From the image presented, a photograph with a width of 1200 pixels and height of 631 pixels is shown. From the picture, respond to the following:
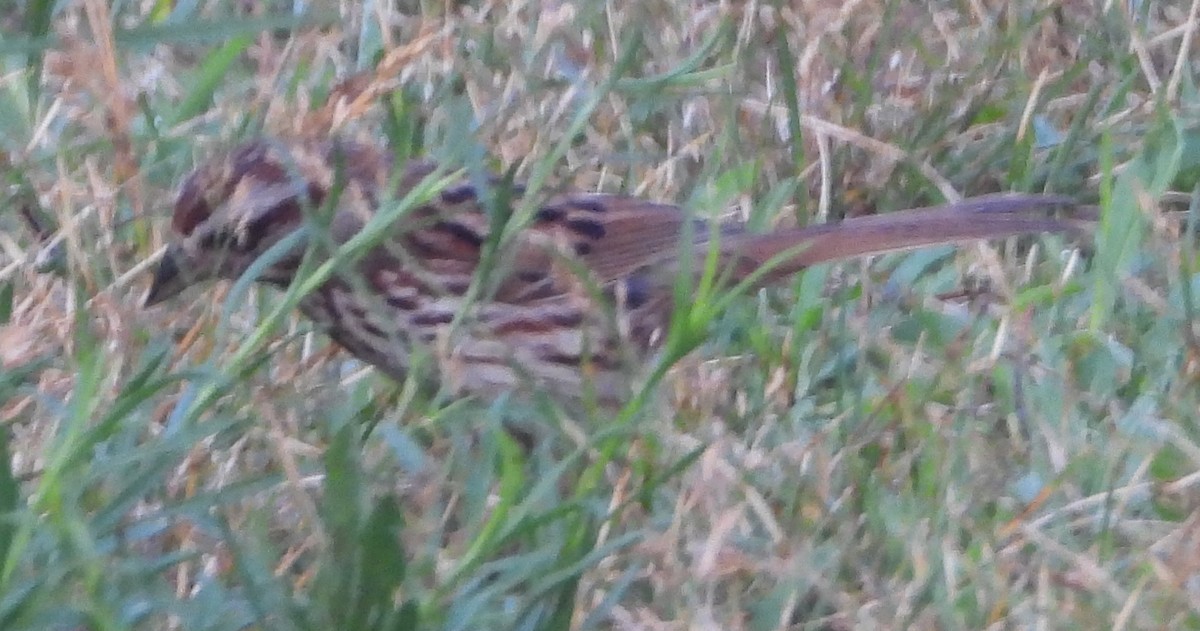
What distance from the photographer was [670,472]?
7.25 feet

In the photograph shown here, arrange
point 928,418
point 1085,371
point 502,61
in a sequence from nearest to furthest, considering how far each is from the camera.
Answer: point 928,418 < point 1085,371 < point 502,61

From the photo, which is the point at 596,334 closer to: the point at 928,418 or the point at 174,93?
the point at 928,418

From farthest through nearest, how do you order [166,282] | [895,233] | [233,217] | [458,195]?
[895,233], [458,195], [166,282], [233,217]

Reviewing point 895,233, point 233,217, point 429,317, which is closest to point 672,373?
point 429,317

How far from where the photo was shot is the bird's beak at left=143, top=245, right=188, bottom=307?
3221 mm

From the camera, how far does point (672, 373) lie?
3.15m

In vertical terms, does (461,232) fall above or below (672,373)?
above

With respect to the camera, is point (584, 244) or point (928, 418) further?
point (584, 244)

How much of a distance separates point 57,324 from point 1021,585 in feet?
4.15

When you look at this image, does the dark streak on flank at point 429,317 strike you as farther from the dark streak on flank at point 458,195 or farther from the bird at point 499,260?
the dark streak on flank at point 458,195

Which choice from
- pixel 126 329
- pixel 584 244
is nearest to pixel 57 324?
pixel 126 329

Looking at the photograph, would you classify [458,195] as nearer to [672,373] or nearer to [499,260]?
[672,373]

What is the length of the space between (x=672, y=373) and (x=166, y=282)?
30.0 inches

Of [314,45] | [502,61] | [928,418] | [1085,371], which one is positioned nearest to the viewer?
[928,418]
